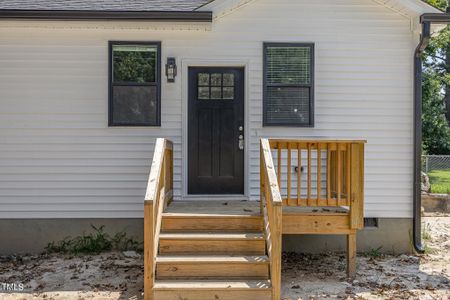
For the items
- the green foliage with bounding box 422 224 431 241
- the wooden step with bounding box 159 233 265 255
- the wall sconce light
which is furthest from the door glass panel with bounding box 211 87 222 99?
the green foliage with bounding box 422 224 431 241

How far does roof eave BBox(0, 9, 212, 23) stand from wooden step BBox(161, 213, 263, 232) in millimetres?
2741

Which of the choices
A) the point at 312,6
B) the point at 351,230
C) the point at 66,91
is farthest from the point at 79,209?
the point at 312,6

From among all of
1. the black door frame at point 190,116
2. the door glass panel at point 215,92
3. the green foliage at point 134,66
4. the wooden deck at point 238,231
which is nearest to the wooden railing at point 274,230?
the wooden deck at point 238,231

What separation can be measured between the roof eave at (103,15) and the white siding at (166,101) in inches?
8.0

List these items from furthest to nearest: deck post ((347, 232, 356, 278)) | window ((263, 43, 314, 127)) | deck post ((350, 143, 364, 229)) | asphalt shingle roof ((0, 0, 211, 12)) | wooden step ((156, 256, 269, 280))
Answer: window ((263, 43, 314, 127))
asphalt shingle roof ((0, 0, 211, 12))
deck post ((347, 232, 356, 278))
deck post ((350, 143, 364, 229))
wooden step ((156, 256, 269, 280))

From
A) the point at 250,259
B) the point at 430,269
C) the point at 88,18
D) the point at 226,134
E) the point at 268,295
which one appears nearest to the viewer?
the point at 268,295

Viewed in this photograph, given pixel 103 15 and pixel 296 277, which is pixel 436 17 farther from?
pixel 103 15

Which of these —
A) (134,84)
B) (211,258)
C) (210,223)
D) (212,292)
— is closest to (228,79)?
(134,84)

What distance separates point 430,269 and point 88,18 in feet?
18.5

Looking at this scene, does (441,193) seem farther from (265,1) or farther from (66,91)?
(66,91)

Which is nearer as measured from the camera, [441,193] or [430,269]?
[430,269]

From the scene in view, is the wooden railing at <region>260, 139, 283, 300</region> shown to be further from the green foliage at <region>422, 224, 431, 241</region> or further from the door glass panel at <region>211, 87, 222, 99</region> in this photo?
the green foliage at <region>422, 224, 431, 241</region>

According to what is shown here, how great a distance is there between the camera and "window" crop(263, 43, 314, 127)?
6.11m

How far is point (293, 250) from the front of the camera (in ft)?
20.2
